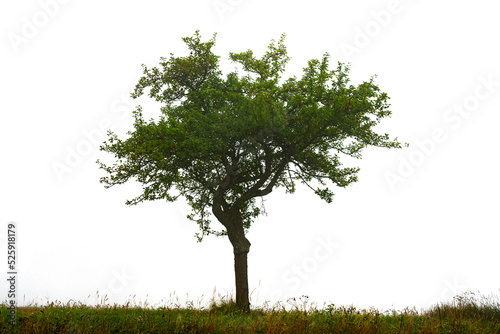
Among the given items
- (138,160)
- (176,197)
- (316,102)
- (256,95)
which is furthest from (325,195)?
(138,160)

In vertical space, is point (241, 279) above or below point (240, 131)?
below

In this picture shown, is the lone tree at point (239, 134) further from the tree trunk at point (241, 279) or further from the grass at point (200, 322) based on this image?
the grass at point (200, 322)

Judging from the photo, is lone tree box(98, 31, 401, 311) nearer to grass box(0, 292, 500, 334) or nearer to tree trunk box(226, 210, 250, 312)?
tree trunk box(226, 210, 250, 312)

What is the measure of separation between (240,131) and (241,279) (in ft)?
20.9

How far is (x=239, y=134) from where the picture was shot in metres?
16.7

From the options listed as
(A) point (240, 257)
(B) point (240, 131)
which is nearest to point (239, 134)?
(B) point (240, 131)

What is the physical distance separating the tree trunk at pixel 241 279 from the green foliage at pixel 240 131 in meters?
2.12

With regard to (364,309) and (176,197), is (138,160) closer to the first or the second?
(176,197)

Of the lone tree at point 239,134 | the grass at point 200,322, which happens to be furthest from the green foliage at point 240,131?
the grass at point 200,322

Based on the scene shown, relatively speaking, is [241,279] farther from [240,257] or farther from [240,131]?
[240,131]

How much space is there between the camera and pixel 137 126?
56.6ft

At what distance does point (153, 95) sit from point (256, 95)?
5.70 m

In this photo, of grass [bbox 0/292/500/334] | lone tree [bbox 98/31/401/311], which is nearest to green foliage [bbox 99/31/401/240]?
lone tree [bbox 98/31/401/311]

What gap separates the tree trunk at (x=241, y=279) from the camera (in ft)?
55.9
